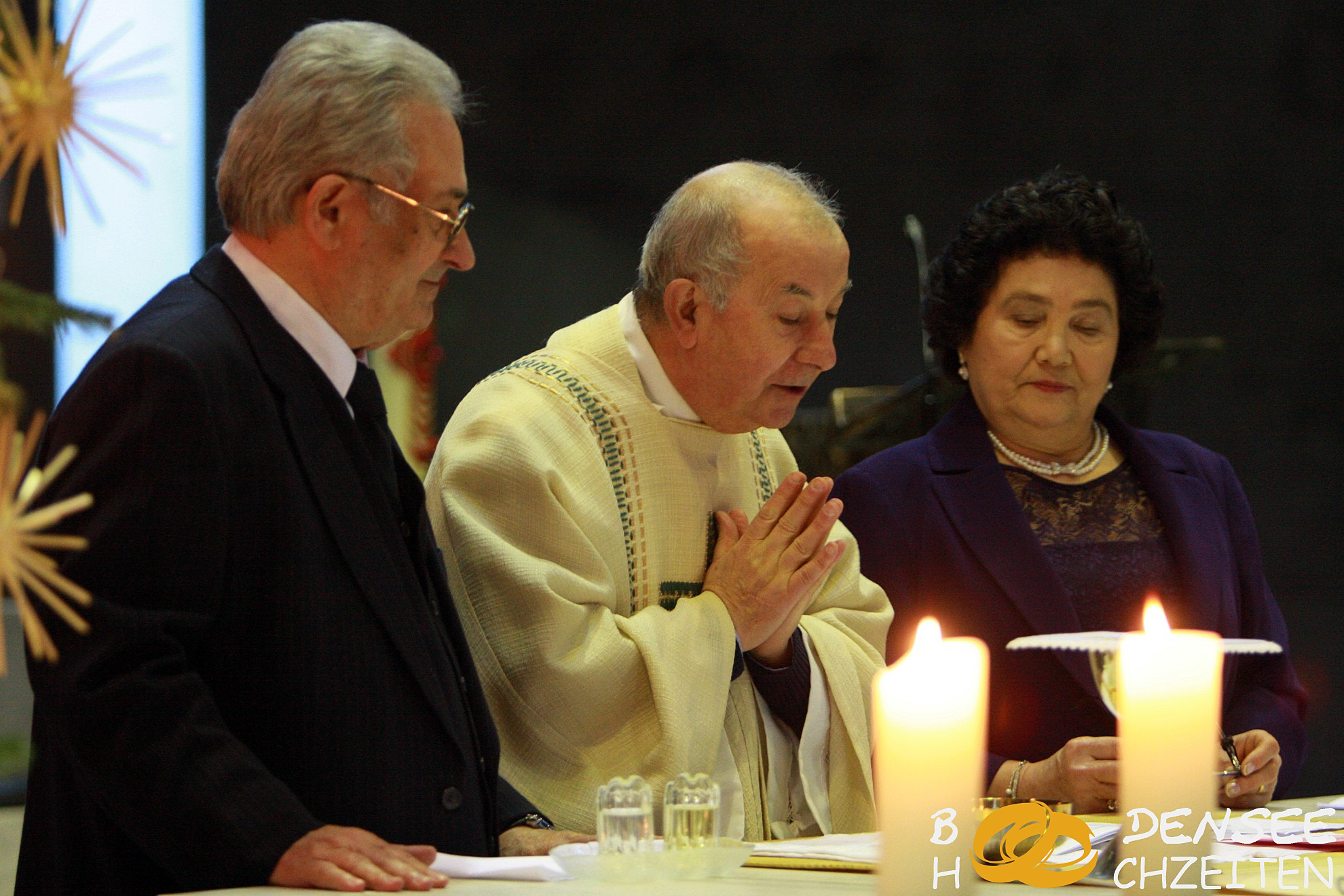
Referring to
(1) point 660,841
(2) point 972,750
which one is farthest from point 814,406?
(2) point 972,750

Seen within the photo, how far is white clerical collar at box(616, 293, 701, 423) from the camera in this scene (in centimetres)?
278

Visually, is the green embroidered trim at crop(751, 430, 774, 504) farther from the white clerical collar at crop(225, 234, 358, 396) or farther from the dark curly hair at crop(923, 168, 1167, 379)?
the white clerical collar at crop(225, 234, 358, 396)

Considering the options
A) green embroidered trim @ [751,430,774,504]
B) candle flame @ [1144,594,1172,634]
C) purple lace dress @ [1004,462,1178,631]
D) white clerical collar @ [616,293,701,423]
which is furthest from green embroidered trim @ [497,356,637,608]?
candle flame @ [1144,594,1172,634]

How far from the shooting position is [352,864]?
1.58m

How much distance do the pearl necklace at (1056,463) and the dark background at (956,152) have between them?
9.23 feet

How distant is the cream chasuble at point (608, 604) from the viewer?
2398 mm

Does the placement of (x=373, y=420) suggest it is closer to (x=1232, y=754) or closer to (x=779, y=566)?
(x=779, y=566)

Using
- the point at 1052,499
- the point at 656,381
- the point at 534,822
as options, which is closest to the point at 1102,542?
the point at 1052,499

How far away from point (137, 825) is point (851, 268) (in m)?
4.83

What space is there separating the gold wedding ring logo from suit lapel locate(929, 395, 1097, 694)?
121 cm

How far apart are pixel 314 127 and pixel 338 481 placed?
19.5 inches

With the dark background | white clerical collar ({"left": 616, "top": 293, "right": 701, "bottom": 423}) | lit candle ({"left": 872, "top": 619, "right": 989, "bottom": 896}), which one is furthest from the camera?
the dark background

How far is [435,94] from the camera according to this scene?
7.12 ft

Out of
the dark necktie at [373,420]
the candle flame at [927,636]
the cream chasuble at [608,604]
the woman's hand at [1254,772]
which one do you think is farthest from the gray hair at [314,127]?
the woman's hand at [1254,772]
